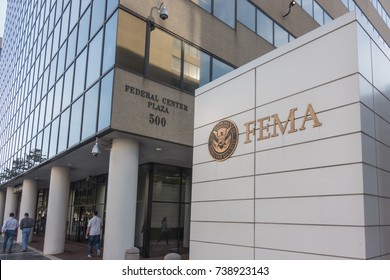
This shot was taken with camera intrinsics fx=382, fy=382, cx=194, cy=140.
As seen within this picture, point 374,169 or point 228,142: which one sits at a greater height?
point 228,142

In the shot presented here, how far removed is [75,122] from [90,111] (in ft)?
5.65

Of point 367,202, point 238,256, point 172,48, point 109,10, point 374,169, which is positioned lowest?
point 238,256

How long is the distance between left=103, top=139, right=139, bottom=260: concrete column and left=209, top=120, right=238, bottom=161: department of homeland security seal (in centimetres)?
394

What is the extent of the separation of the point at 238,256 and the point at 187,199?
9.76 meters

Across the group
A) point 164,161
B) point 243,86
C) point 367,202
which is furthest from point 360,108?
point 164,161

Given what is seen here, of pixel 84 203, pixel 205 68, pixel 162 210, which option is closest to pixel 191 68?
pixel 205 68

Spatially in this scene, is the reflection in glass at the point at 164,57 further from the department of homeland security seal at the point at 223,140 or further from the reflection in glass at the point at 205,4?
the department of homeland security seal at the point at 223,140

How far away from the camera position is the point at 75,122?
14.6 metres

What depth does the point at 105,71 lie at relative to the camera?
12.4 m

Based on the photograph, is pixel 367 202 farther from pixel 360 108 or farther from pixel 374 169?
pixel 360 108

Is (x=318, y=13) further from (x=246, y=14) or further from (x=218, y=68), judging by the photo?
(x=218, y=68)

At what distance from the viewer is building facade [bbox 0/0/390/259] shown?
39.7ft

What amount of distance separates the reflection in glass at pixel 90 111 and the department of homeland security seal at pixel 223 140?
197 inches

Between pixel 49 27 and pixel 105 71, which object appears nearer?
pixel 105 71
